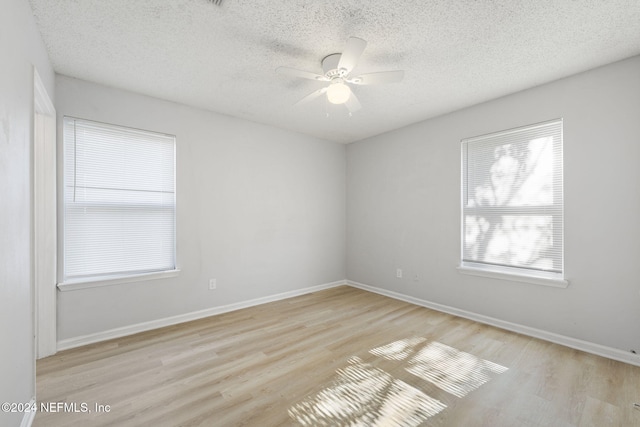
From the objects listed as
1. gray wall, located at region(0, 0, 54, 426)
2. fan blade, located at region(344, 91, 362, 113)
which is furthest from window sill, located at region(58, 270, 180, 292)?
fan blade, located at region(344, 91, 362, 113)

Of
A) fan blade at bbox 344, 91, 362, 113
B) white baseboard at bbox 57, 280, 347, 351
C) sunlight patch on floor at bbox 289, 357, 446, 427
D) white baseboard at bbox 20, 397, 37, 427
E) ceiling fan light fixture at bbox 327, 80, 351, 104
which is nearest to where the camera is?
white baseboard at bbox 20, 397, 37, 427

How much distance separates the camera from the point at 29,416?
1623mm

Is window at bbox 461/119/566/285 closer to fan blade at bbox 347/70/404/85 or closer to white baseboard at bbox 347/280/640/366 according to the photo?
white baseboard at bbox 347/280/640/366

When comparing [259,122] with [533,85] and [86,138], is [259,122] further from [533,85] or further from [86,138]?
[533,85]

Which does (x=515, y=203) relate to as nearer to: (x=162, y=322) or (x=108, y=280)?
(x=162, y=322)

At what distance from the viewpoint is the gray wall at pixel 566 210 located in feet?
7.61

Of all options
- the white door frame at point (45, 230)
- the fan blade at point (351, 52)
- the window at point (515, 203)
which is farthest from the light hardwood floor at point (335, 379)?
the fan blade at point (351, 52)

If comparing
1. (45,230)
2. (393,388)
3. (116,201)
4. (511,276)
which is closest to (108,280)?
(45,230)

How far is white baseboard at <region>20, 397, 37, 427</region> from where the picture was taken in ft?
5.05

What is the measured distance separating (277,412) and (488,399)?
144cm

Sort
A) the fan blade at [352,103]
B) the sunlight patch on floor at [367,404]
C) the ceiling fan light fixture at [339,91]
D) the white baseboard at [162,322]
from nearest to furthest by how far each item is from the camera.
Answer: the sunlight patch on floor at [367,404], the ceiling fan light fixture at [339,91], the fan blade at [352,103], the white baseboard at [162,322]

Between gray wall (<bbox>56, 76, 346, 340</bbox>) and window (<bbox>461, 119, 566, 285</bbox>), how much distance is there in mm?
2226

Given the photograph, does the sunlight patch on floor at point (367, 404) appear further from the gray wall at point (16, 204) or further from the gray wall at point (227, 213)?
the gray wall at point (227, 213)

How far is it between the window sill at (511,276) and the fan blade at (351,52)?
2.70 metres
